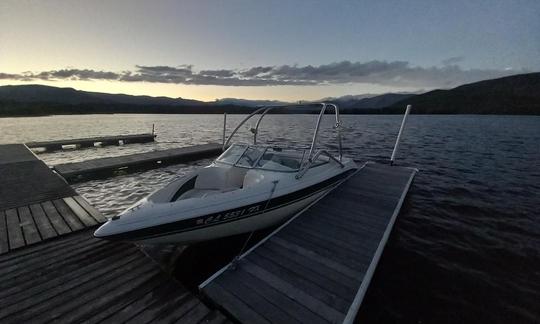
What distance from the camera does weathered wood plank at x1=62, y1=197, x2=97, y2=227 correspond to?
→ 7.75m

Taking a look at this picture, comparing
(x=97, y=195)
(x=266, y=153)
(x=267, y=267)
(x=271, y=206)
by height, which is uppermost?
(x=266, y=153)

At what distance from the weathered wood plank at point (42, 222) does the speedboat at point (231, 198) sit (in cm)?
285

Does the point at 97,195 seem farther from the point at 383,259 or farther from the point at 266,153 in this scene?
the point at 383,259

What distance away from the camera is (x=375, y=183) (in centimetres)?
Answer: 1209

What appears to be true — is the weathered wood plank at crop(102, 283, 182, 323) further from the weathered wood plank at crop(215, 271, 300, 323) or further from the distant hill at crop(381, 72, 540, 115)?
the distant hill at crop(381, 72, 540, 115)

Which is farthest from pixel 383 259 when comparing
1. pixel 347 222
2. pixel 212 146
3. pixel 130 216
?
pixel 212 146

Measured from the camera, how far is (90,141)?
29688mm

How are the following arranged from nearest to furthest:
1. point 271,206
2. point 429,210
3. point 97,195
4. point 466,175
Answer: point 271,206
point 429,210
point 97,195
point 466,175

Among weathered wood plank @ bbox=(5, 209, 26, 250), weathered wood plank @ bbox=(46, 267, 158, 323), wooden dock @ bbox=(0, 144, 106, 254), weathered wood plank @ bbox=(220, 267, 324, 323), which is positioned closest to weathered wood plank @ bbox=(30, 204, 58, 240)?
wooden dock @ bbox=(0, 144, 106, 254)

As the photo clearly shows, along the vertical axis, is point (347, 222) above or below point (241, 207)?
below

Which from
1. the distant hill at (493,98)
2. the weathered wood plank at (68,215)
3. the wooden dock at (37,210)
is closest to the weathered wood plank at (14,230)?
the wooden dock at (37,210)

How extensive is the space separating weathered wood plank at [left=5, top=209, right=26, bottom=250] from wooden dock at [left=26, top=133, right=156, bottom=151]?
23.5 metres

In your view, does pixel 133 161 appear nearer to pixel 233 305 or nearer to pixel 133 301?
pixel 133 301

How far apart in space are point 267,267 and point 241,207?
5.25 feet
